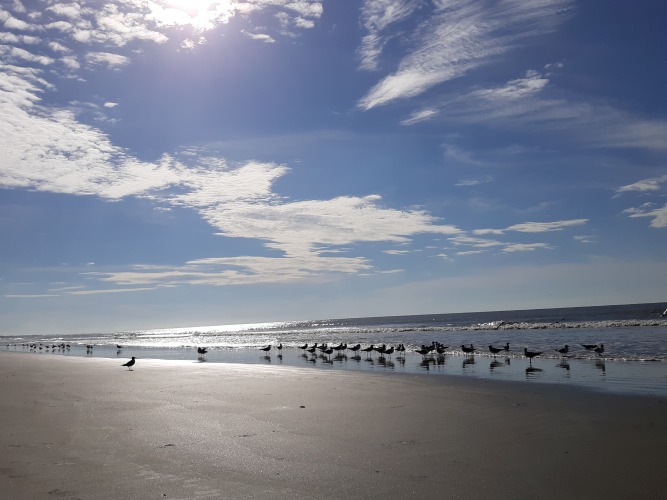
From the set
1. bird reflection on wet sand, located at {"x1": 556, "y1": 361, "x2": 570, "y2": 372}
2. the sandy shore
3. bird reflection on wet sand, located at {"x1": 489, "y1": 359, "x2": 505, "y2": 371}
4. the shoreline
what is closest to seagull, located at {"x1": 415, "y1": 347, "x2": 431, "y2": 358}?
the shoreline

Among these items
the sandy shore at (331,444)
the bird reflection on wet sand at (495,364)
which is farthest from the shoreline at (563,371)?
the sandy shore at (331,444)

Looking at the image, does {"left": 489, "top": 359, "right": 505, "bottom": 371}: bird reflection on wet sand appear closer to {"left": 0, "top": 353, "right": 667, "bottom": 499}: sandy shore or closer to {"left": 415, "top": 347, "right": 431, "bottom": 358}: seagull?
{"left": 415, "top": 347, "right": 431, "bottom": 358}: seagull

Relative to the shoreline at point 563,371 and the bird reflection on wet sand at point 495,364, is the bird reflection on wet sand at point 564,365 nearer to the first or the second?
the shoreline at point 563,371

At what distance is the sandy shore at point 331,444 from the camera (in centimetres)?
545

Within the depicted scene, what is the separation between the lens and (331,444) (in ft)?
23.8

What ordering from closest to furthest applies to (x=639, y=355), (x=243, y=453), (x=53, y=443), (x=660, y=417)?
(x=243, y=453)
(x=53, y=443)
(x=660, y=417)
(x=639, y=355)

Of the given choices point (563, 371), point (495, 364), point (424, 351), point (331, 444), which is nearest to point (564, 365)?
point (563, 371)

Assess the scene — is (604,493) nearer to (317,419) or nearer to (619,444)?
(619,444)

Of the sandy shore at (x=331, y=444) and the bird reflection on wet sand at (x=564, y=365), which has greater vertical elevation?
the sandy shore at (x=331, y=444)

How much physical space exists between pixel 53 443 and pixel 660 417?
9334 mm

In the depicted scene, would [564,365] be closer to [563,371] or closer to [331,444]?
[563,371]

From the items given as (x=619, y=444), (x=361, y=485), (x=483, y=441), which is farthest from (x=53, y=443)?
(x=619, y=444)

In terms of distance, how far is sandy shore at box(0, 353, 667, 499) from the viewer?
5453 mm

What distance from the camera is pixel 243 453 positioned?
674 centimetres
